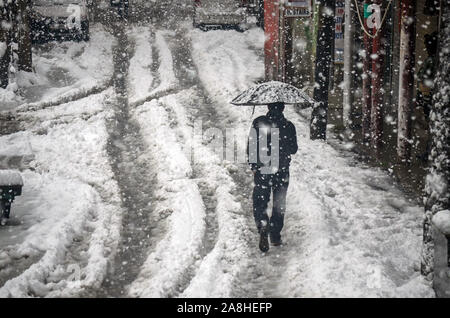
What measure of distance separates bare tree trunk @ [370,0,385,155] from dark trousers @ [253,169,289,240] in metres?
4.11

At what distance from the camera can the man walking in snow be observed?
6781 mm

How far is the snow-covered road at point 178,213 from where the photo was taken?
20.6ft

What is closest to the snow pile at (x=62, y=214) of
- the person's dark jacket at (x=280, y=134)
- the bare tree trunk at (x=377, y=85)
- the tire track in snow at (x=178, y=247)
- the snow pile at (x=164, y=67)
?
the tire track in snow at (x=178, y=247)

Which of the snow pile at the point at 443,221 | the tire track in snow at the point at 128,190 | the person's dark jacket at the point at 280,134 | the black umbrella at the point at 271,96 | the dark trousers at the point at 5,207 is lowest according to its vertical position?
the tire track in snow at the point at 128,190

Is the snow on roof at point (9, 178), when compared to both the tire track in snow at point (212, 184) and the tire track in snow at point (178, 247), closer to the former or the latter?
the tire track in snow at point (178, 247)

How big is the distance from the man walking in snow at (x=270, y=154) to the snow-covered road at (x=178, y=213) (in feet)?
2.30

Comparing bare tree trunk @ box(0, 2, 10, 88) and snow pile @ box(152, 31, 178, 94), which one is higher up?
bare tree trunk @ box(0, 2, 10, 88)

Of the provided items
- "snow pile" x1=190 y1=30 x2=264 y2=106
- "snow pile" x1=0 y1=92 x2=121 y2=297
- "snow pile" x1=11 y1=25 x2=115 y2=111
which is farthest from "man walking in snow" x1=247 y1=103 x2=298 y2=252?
"snow pile" x1=11 y1=25 x2=115 y2=111

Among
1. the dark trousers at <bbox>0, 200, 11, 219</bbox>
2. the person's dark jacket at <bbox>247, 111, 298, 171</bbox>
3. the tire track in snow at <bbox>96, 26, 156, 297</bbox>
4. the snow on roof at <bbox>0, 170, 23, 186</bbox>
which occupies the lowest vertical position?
the tire track in snow at <bbox>96, 26, 156, 297</bbox>

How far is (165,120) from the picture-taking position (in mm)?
12695

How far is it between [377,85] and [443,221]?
5.33m

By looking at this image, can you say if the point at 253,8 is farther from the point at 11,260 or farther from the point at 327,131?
the point at 11,260

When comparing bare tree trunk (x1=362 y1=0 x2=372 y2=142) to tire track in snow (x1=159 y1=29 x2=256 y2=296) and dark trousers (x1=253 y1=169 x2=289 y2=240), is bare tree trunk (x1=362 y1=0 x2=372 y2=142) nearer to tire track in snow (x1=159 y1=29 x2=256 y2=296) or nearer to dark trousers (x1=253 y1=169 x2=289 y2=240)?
tire track in snow (x1=159 y1=29 x2=256 y2=296)

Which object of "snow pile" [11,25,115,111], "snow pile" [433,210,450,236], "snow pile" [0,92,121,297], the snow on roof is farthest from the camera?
"snow pile" [11,25,115,111]
